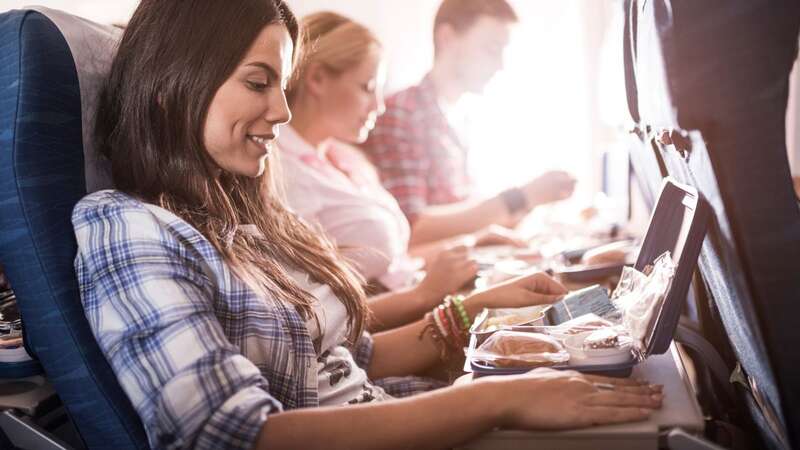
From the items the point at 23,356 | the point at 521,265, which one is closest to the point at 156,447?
the point at 23,356

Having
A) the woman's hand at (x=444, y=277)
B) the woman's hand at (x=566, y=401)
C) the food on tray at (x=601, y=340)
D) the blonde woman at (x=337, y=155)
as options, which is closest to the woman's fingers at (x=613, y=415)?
the woman's hand at (x=566, y=401)

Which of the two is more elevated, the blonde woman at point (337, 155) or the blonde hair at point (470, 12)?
the blonde hair at point (470, 12)

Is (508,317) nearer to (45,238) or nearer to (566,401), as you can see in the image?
(566,401)

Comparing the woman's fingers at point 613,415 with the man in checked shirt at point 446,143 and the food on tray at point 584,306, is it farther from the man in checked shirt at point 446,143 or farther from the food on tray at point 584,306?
the man in checked shirt at point 446,143

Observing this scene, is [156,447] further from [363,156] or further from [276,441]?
[363,156]

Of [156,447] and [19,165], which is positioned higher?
[19,165]

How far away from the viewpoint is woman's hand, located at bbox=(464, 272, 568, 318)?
Result: 1.25m

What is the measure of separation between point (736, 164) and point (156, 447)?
26.8 inches

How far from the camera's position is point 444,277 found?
5.16 feet

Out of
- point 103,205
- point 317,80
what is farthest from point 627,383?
point 317,80

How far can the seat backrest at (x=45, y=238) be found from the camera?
33.8 inches

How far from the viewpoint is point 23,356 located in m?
0.96

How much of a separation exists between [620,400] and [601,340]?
0.11 metres

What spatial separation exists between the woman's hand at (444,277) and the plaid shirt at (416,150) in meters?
0.94
